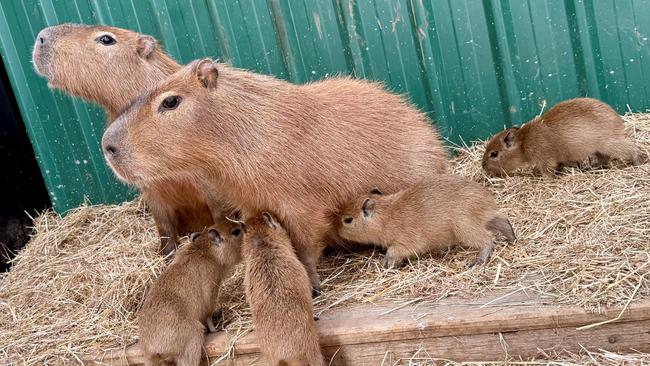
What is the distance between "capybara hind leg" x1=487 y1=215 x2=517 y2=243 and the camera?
12.1ft

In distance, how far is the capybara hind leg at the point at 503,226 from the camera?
12.1ft

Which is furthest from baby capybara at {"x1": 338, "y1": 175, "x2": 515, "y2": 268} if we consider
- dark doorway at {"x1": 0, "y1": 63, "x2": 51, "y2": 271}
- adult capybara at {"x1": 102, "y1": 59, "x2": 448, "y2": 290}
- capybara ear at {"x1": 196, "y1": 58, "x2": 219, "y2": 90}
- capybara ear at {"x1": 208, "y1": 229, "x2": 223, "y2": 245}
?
dark doorway at {"x1": 0, "y1": 63, "x2": 51, "y2": 271}

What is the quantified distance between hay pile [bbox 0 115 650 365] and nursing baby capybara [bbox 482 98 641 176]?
101 mm

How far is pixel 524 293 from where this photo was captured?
10.6 feet

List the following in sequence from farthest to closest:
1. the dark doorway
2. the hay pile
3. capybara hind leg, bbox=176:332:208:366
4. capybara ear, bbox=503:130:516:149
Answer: the dark doorway, capybara ear, bbox=503:130:516:149, capybara hind leg, bbox=176:332:208:366, the hay pile

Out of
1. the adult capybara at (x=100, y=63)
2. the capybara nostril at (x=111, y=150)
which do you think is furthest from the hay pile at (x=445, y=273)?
the capybara nostril at (x=111, y=150)

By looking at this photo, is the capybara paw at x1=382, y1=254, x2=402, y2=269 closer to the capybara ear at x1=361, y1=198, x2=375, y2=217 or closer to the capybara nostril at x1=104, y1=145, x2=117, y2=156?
the capybara ear at x1=361, y1=198, x2=375, y2=217

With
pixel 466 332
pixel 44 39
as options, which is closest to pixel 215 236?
pixel 466 332

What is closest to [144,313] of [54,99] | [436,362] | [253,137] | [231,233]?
[231,233]

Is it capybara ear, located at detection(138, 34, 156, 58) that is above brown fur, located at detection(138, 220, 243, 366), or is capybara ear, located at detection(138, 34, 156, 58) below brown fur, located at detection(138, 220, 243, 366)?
above

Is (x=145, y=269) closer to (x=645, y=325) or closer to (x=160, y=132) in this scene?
(x=160, y=132)

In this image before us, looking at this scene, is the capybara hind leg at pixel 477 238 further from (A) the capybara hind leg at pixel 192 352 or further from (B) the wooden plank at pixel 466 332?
(A) the capybara hind leg at pixel 192 352

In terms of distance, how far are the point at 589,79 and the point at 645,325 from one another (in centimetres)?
251

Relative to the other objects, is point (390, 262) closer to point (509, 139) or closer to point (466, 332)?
point (466, 332)
